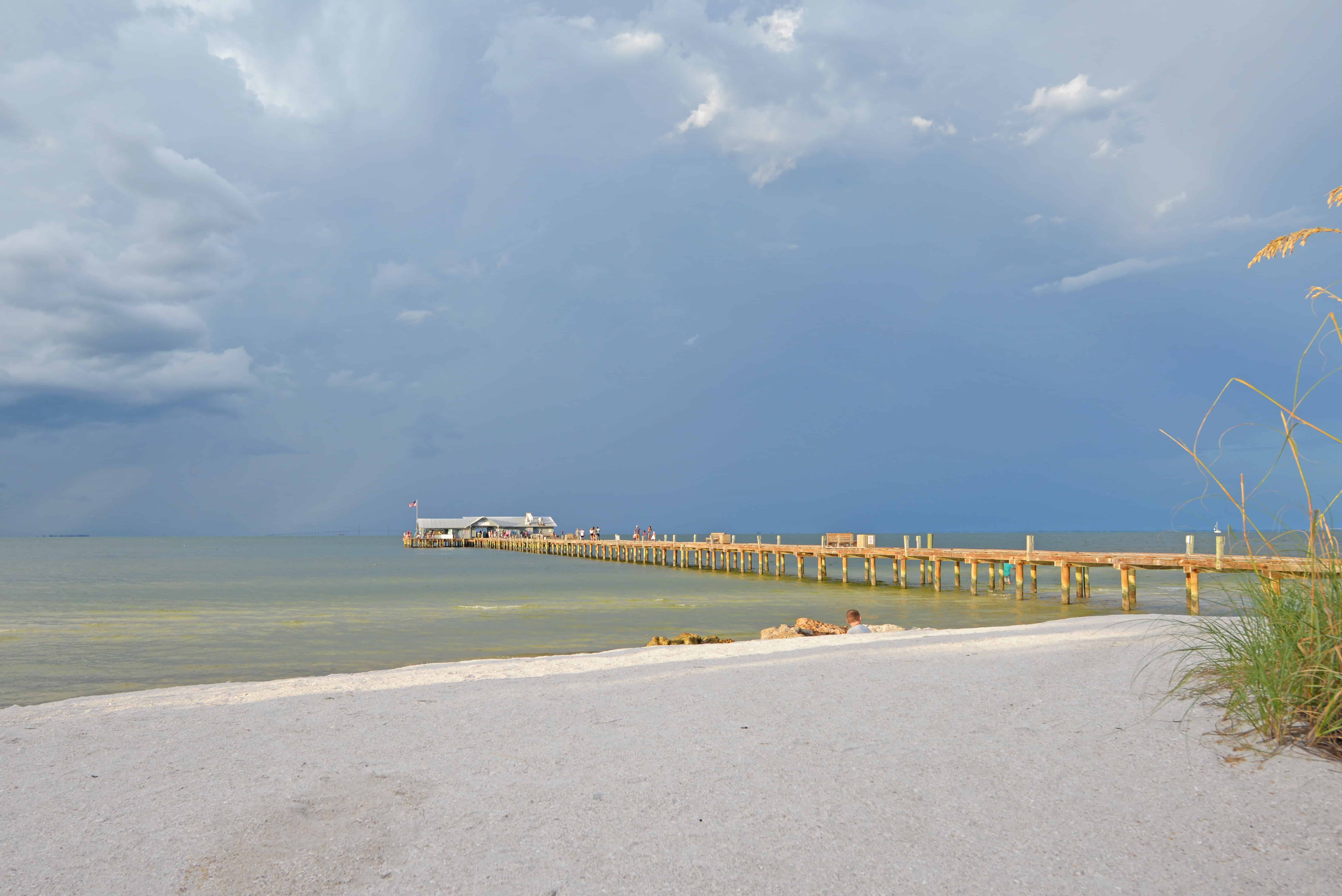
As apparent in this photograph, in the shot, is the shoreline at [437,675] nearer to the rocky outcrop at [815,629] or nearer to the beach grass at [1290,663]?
the rocky outcrop at [815,629]

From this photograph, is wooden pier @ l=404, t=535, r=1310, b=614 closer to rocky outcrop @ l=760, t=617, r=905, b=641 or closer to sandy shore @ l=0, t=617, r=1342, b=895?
sandy shore @ l=0, t=617, r=1342, b=895

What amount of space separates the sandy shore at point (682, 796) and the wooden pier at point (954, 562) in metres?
1.54

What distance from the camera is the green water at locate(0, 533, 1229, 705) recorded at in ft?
50.4

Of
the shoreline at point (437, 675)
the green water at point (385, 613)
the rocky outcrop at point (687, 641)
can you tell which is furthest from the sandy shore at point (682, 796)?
the green water at point (385, 613)

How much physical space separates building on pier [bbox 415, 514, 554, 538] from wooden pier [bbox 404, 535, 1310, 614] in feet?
105

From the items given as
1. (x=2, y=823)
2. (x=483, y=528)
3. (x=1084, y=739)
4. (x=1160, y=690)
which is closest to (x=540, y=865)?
(x=2, y=823)

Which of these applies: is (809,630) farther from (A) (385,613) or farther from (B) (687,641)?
(A) (385,613)

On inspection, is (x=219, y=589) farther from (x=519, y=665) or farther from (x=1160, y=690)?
(x=1160, y=690)

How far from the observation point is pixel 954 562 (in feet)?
148

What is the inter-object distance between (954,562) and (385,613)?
1246 inches

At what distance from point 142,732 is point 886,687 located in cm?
593

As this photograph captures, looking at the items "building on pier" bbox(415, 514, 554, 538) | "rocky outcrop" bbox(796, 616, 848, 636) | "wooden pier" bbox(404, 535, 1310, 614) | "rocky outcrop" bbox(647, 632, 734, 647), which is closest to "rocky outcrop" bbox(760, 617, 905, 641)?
"rocky outcrop" bbox(796, 616, 848, 636)

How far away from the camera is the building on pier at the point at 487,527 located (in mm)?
105938

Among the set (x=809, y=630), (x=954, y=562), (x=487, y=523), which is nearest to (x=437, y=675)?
(x=809, y=630)
